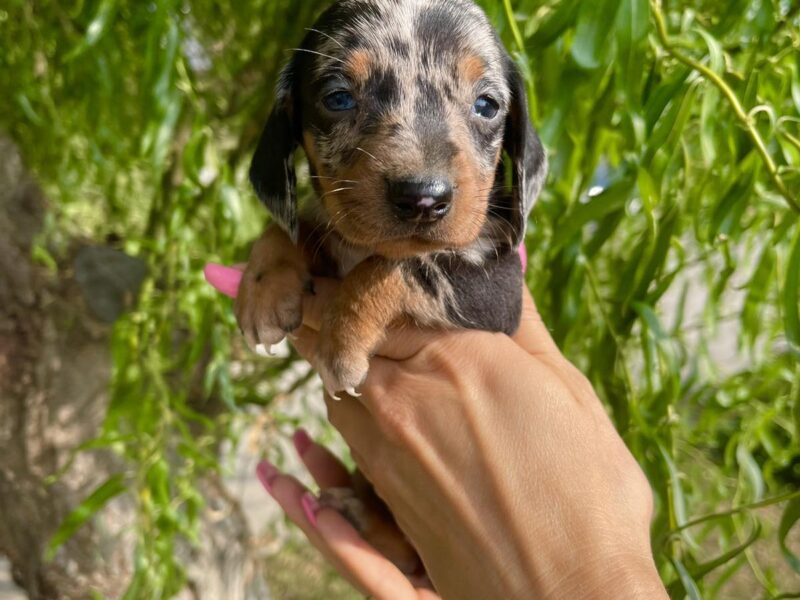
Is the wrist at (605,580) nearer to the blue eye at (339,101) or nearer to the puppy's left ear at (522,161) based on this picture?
the puppy's left ear at (522,161)

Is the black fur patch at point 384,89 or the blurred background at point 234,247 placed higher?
the black fur patch at point 384,89

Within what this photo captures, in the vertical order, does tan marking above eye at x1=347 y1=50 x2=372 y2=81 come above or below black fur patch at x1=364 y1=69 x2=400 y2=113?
above

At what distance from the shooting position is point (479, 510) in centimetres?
142

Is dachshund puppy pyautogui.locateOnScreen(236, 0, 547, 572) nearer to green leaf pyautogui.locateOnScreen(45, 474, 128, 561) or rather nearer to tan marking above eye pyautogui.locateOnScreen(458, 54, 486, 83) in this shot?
tan marking above eye pyautogui.locateOnScreen(458, 54, 486, 83)

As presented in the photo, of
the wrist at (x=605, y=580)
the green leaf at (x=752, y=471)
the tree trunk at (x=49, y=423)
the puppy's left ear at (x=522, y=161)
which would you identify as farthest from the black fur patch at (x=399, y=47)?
the tree trunk at (x=49, y=423)

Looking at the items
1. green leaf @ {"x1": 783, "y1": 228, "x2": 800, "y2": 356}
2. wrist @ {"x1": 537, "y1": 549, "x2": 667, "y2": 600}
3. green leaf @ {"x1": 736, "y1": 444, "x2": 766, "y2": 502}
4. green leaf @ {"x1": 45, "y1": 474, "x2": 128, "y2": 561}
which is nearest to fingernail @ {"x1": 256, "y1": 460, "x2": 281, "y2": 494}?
green leaf @ {"x1": 45, "y1": 474, "x2": 128, "y2": 561}

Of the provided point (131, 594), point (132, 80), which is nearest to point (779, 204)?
point (131, 594)

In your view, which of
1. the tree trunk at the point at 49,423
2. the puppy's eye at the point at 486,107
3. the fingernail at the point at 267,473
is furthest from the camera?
the tree trunk at the point at 49,423

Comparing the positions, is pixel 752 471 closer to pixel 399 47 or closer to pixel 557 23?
pixel 557 23

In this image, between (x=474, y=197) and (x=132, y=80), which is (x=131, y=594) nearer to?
(x=474, y=197)

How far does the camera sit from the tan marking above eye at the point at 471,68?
1581mm

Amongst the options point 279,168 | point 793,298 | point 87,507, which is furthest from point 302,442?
point 793,298

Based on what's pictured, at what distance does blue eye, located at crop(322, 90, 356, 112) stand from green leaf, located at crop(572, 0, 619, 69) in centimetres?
52

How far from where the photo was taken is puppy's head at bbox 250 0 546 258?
135cm
